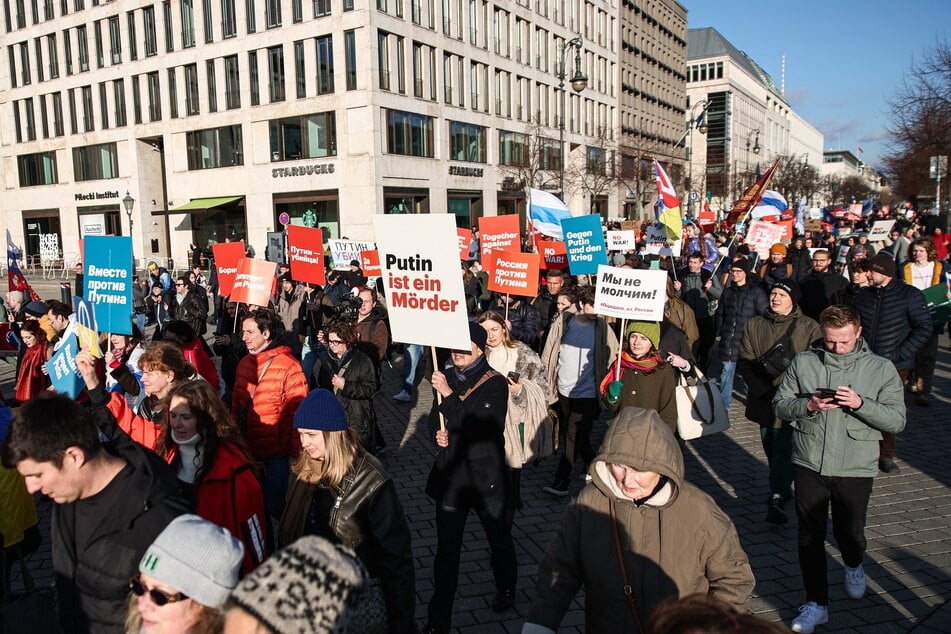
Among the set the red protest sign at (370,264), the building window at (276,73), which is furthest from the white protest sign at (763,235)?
the building window at (276,73)

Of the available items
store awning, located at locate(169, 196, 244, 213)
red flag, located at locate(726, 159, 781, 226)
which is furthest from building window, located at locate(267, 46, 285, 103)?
red flag, located at locate(726, 159, 781, 226)

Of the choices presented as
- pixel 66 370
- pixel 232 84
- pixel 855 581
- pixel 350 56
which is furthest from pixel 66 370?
pixel 232 84

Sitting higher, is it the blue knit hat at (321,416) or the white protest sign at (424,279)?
the white protest sign at (424,279)

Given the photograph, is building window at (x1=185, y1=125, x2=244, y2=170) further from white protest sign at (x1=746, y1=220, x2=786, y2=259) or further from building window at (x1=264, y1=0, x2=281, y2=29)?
white protest sign at (x1=746, y1=220, x2=786, y2=259)

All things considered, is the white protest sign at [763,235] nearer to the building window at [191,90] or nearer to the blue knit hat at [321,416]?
the blue knit hat at [321,416]

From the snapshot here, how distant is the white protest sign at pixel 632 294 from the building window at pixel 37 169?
51134 mm

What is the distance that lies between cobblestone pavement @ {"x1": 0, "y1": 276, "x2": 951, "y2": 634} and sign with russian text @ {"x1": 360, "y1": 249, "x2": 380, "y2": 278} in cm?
532

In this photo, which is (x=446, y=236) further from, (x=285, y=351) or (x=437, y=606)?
(x=437, y=606)

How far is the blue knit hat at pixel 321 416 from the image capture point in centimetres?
321

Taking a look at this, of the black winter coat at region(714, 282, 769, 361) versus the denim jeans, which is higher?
the black winter coat at region(714, 282, 769, 361)

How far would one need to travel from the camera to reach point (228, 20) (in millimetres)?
37844

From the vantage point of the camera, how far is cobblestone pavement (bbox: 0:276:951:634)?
434 centimetres

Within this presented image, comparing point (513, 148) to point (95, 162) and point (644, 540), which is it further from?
point (644, 540)

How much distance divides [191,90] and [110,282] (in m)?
39.2
